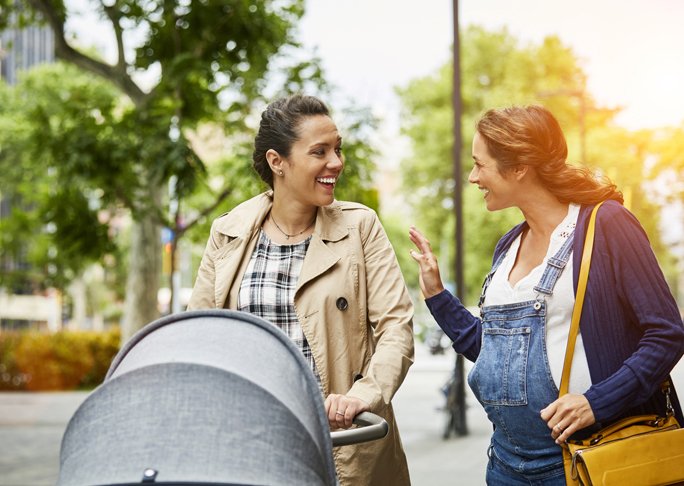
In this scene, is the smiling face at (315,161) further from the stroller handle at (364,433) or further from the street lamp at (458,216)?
the street lamp at (458,216)

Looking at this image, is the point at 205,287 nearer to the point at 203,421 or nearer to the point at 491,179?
the point at 491,179

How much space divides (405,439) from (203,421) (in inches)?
454

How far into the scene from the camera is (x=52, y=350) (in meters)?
24.9

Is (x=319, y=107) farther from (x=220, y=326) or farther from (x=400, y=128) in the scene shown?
(x=400, y=128)

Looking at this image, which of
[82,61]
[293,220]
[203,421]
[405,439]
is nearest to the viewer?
[203,421]

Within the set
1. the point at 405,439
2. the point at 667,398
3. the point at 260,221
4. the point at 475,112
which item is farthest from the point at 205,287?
the point at 475,112

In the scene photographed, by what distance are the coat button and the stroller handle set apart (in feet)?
1.99

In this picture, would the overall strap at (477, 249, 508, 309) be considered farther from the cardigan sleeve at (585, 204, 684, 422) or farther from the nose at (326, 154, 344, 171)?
the nose at (326, 154, 344, 171)

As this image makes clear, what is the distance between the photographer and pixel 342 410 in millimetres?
2799

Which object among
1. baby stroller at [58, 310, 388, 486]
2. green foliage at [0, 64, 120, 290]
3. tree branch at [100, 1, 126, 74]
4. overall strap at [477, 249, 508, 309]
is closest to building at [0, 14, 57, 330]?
green foliage at [0, 64, 120, 290]

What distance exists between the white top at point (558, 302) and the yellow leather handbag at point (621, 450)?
0.03 meters

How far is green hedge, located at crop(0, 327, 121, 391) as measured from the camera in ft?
80.7

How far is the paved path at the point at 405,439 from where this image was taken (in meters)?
10.5

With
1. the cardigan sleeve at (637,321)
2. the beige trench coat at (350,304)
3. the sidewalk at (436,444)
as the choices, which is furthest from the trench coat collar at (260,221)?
the sidewalk at (436,444)
